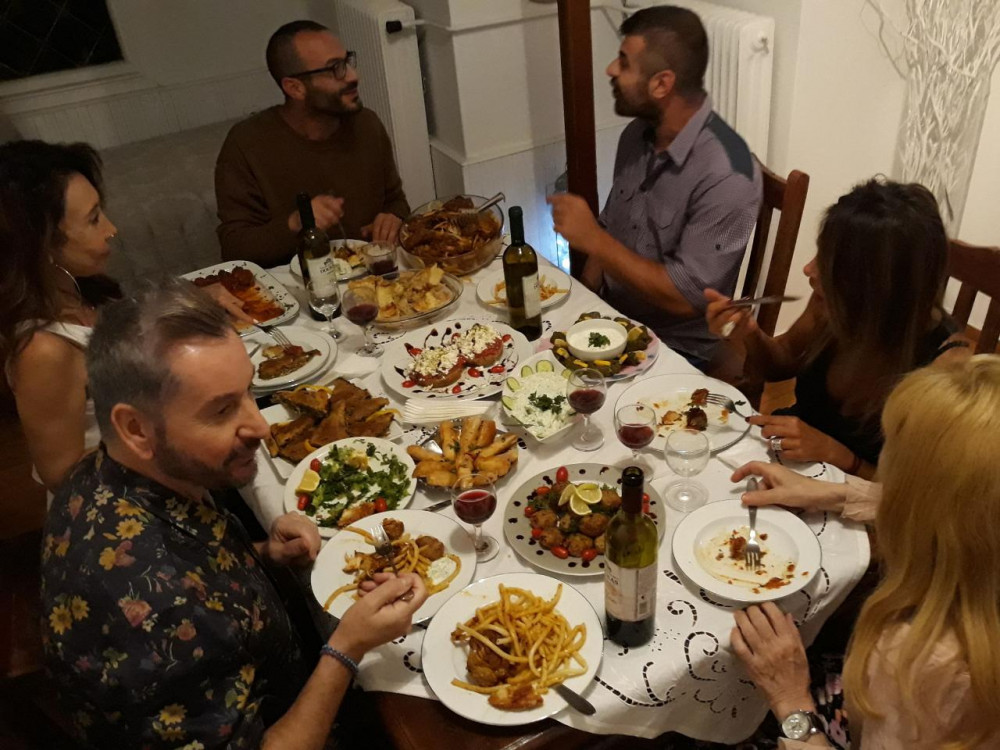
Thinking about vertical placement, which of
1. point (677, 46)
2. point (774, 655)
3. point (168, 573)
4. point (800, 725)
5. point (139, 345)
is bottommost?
point (800, 725)

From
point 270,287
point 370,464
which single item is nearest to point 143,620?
point 370,464

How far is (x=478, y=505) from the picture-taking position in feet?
4.34

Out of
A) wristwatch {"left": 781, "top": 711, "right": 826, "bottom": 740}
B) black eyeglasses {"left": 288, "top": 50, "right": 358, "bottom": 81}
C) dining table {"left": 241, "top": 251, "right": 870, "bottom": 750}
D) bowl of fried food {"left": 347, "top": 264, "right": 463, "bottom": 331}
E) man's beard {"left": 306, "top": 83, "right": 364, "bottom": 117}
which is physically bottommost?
wristwatch {"left": 781, "top": 711, "right": 826, "bottom": 740}

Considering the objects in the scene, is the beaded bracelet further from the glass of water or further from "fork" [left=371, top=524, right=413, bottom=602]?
the glass of water

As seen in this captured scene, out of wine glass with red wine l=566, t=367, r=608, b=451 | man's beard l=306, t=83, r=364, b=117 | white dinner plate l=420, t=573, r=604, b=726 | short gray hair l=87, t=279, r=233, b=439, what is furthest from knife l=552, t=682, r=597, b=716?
man's beard l=306, t=83, r=364, b=117

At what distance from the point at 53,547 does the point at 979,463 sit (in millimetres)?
1265

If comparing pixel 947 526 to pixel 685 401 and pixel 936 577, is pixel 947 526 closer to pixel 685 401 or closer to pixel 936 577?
pixel 936 577

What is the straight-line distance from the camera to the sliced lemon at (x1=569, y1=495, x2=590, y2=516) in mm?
1379

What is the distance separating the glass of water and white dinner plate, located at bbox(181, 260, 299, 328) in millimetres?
79

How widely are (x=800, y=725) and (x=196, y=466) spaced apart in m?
1.00

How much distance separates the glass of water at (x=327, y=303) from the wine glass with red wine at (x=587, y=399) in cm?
78

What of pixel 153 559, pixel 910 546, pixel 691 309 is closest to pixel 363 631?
pixel 153 559

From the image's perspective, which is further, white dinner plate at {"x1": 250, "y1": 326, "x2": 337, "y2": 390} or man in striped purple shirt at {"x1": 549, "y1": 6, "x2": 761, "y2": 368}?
man in striped purple shirt at {"x1": 549, "y1": 6, "x2": 761, "y2": 368}

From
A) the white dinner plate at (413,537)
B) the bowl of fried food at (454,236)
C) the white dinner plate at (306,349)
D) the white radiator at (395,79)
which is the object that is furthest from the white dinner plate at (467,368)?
the white radiator at (395,79)
